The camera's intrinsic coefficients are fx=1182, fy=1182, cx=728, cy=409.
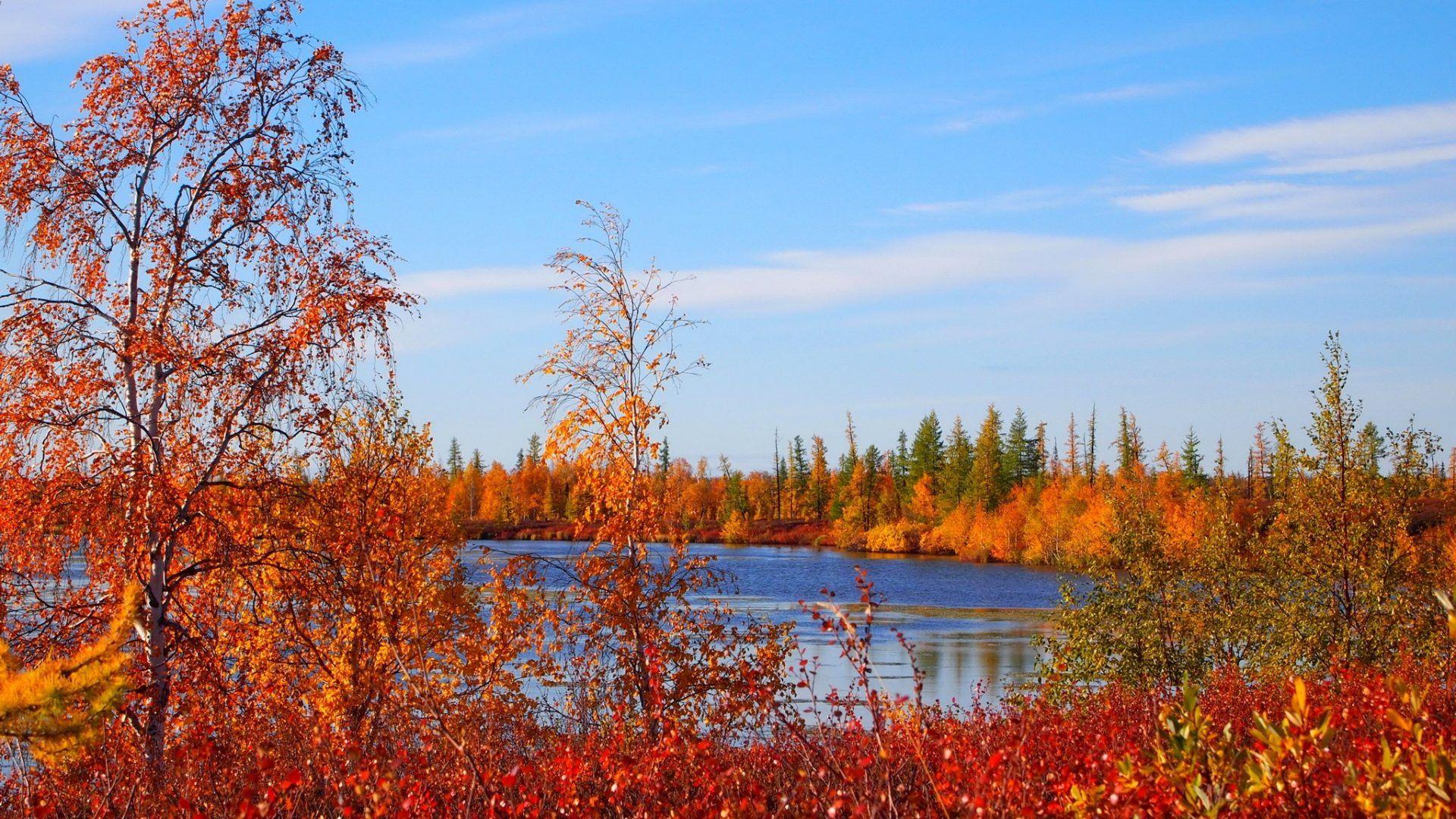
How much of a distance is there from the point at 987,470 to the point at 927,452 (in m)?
12.8

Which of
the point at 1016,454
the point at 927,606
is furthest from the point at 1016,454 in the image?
the point at 927,606

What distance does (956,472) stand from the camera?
108000 mm

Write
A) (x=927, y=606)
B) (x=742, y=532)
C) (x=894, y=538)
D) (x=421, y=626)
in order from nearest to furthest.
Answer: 1. (x=421, y=626)
2. (x=927, y=606)
3. (x=894, y=538)
4. (x=742, y=532)

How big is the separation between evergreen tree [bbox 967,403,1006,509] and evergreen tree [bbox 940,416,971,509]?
886 mm

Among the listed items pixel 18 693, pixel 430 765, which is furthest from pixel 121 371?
pixel 18 693

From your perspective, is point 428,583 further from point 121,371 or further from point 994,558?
point 994,558

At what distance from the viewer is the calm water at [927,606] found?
29719 millimetres

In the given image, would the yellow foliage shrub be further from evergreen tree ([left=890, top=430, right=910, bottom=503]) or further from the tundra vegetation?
the tundra vegetation

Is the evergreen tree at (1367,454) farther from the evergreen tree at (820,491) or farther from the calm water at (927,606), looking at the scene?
the evergreen tree at (820,491)

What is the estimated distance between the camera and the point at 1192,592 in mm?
23812

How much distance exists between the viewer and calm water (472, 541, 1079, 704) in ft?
97.5

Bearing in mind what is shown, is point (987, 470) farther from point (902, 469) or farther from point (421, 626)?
point (421, 626)

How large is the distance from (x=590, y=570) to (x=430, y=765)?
6691 millimetres

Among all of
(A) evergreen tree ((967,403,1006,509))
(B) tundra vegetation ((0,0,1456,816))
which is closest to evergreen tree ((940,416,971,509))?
(A) evergreen tree ((967,403,1006,509))
